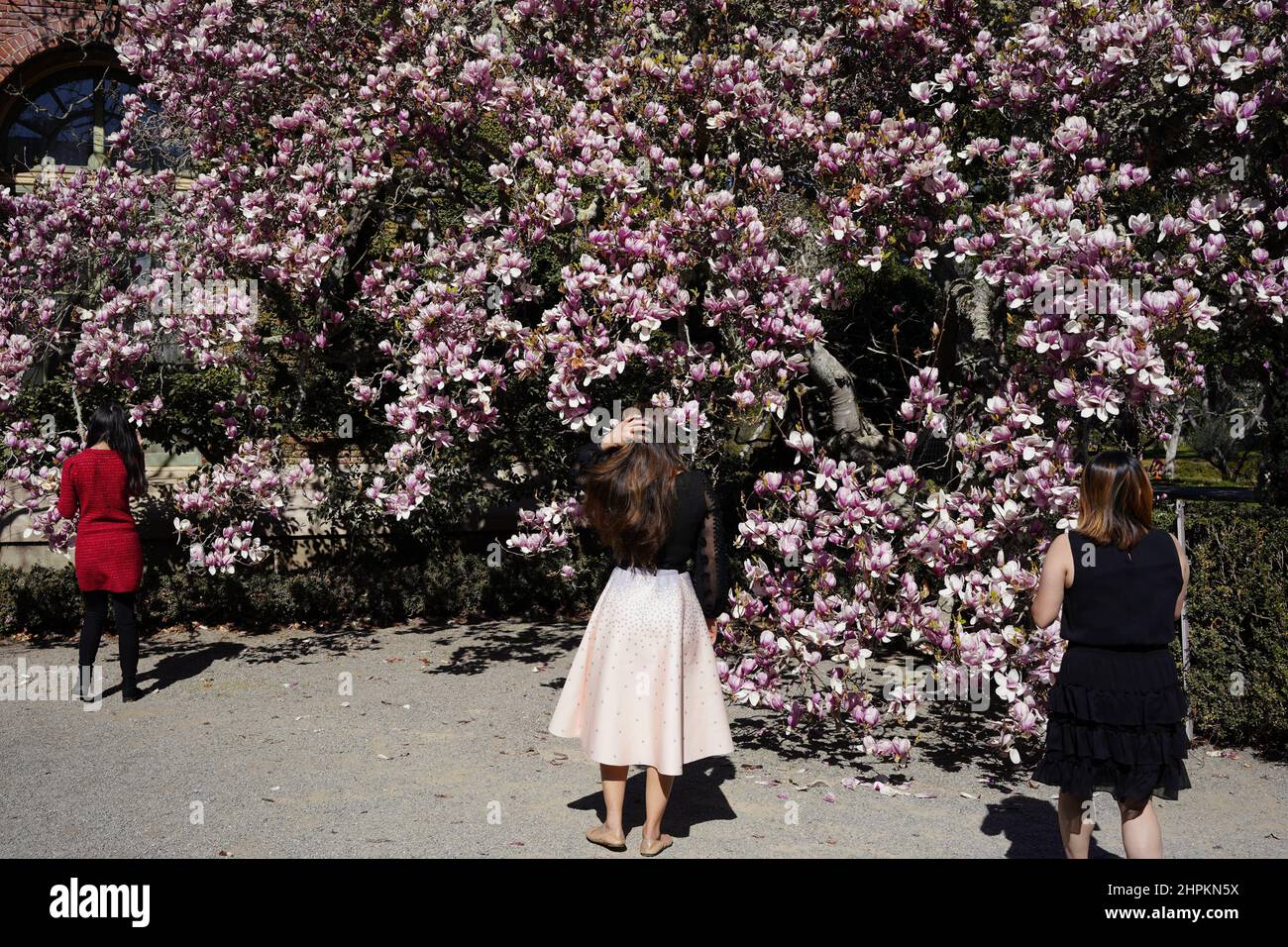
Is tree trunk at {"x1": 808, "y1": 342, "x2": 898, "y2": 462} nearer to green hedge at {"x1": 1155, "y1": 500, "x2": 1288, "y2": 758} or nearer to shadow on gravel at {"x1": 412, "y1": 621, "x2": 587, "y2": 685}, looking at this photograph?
green hedge at {"x1": 1155, "y1": 500, "x2": 1288, "y2": 758}

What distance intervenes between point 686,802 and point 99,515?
14.5 feet

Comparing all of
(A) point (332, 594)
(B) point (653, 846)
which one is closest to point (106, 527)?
(A) point (332, 594)

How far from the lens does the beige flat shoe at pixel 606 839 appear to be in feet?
15.5

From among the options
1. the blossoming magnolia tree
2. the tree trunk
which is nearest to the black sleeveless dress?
the blossoming magnolia tree

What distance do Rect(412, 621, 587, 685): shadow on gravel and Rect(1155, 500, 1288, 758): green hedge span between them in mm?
4536

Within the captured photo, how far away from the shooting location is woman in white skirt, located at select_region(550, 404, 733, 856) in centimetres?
464

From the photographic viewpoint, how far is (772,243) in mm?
6324

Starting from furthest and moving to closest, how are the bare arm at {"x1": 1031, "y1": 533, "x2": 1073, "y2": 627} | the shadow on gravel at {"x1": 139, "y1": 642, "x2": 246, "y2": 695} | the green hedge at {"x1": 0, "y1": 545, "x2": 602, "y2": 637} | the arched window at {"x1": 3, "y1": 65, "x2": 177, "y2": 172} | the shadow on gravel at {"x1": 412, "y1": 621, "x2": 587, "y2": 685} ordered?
the arched window at {"x1": 3, "y1": 65, "x2": 177, "y2": 172} < the green hedge at {"x1": 0, "y1": 545, "x2": 602, "y2": 637} < the shadow on gravel at {"x1": 412, "y1": 621, "x2": 587, "y2": 685} < the shadow on gravel at {"x1": 139, "y1": 642, "x2": 246, "y2": 695} < the bare arm at {"x1": 1031, "y1": 533, "x2": 1073, "y2": 627}

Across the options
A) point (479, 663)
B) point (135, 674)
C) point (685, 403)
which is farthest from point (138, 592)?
point (685, 403)

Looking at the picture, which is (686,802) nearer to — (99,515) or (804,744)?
(804,744)

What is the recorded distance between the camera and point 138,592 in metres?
9.60

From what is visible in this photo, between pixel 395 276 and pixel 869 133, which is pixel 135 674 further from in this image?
pixel 869 133

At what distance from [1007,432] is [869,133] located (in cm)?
196

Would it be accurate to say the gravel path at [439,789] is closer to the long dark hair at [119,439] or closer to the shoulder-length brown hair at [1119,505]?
the long dark hair at [119,439]
